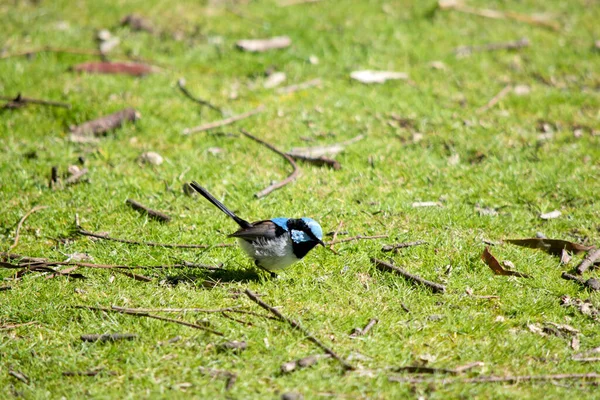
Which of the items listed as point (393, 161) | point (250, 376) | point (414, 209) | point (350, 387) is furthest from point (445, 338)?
point (393, 161)

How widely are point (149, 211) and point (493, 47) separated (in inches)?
247

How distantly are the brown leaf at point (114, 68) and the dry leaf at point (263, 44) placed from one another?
1.37 meters

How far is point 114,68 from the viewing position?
892 cm

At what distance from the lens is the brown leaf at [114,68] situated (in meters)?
8.87

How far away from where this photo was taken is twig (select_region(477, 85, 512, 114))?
859 centimetres

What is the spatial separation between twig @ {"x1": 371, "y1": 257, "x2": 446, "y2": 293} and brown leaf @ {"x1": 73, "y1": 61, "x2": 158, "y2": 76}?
4910 millimetres

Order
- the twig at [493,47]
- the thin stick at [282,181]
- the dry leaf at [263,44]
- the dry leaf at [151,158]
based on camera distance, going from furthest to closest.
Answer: the twig at [493,47] → the dry leaf at [263,44] → the dry leaf at [151,158] → the thin stick at [282,181]

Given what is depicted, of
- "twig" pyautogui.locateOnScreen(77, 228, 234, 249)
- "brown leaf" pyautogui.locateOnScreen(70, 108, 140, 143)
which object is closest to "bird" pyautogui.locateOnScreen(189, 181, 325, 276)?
"twig" pyautogui.locateOnScreen(77, 228, 234, 249)

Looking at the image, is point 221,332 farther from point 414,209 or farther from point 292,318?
point 414,209

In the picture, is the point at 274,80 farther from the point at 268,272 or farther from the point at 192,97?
the point at 268,272

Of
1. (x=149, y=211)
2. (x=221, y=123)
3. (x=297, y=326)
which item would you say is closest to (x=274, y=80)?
(x=221, y=123)

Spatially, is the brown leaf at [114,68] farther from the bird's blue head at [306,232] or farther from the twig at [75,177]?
the bird's blue head at [306,232]

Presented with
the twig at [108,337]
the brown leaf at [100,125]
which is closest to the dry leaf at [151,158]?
the brown leaf at [100,125]

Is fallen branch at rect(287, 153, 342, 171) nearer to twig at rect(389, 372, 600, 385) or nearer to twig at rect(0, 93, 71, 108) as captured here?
twig at rect(0, 93, 71, 108)
